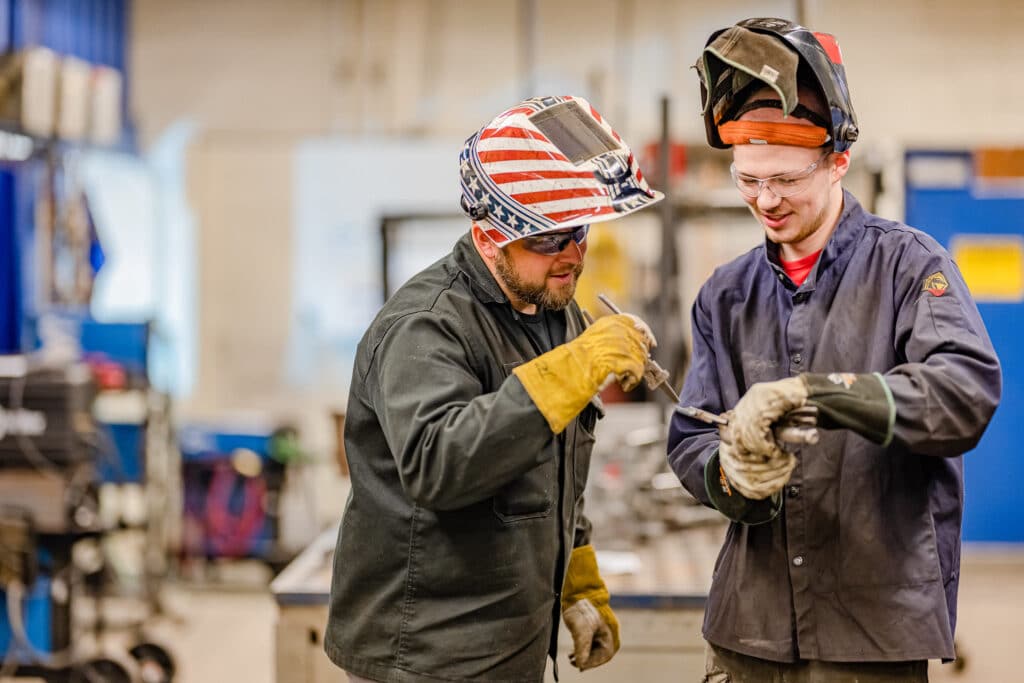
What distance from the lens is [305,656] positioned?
2.60 m

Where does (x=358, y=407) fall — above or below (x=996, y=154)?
below

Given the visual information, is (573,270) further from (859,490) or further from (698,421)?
(859,490)

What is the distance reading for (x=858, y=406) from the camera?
1394 mm

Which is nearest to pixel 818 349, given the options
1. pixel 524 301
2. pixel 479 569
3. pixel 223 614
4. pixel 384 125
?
pixel 524 301

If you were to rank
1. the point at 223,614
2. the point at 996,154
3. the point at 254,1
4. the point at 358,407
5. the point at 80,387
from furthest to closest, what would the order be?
the point at 254,1, the point at 996,154, the point at 223,614, the point at 80,387, the point at 358,407

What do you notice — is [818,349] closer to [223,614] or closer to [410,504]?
[410,504]

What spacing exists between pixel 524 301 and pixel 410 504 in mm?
357

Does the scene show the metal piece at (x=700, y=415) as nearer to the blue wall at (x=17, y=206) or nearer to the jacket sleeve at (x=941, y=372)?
the jacket sleeve at (x=941, y=372)

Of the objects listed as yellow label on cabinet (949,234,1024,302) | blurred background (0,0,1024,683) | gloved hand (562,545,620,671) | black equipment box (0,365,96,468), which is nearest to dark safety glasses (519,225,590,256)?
gloved hand (562,545,620,671)

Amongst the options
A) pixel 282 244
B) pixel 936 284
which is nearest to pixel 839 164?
pixel 936 284

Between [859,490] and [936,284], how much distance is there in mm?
305

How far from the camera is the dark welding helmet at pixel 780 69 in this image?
1545 millimetres

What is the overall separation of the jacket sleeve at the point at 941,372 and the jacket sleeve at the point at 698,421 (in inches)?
12.3

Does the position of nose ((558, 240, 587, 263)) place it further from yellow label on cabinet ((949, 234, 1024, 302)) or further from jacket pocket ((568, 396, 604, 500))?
yellow label on cabinet ((949, 234, 1024, 302))
